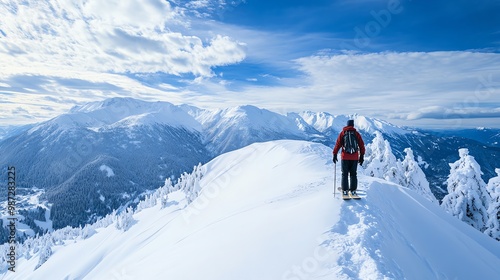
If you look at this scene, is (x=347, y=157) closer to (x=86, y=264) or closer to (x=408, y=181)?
(x=408, y=181)

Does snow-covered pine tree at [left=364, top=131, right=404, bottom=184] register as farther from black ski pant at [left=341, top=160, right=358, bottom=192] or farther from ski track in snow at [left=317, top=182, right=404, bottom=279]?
ski track in snow at [left=317, top=182, right=404, bottom=279]

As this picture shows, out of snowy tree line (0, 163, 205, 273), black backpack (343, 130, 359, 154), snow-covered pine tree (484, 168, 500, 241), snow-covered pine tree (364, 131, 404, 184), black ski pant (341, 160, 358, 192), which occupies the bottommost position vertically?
snowy tree line (0, 163, 205, 273)

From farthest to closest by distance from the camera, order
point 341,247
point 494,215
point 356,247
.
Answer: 1. point 494,215
2. point 341,247
3. point 356,247

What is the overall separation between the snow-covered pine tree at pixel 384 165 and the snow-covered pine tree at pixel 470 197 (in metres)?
6.22

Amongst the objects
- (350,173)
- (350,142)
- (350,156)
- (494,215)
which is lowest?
(494,215)

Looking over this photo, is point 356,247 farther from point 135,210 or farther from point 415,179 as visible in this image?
point 135,210

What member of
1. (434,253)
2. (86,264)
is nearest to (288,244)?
(434,253)

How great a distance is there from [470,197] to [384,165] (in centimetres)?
1035

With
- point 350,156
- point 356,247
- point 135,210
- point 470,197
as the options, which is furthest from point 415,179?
point 135,210

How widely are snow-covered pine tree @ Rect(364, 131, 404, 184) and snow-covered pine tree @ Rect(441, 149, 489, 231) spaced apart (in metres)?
6.22

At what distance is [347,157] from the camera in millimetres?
10891

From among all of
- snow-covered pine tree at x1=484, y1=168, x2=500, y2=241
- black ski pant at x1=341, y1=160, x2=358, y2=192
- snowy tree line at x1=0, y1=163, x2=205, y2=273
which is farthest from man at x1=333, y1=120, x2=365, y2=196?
snowy tree line at x1=0, y1=163, x2=205, y2=273

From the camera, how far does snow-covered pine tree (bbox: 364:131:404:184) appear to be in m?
32.7

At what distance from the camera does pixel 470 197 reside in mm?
25891
